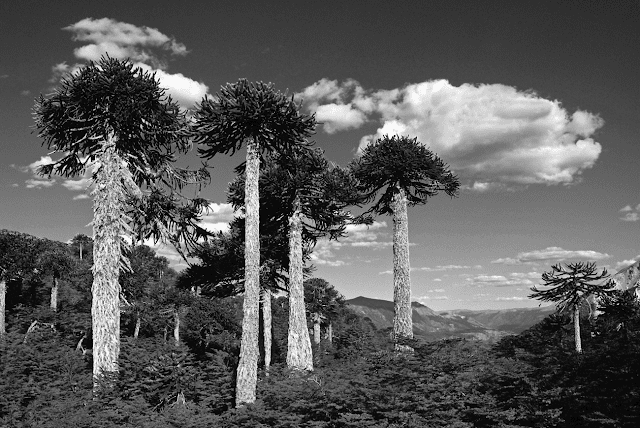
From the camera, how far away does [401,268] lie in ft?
62.9

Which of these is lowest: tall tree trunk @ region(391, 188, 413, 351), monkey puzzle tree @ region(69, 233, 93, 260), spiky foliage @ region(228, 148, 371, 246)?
tall tree trunk @ region(391, 188, 413, 351)

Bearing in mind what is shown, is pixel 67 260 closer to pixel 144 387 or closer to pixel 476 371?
pixel 144 387

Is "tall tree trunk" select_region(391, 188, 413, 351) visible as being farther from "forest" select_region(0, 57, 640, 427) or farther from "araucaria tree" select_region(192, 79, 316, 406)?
"araucaria tree" select_region(192, 79, 316, 406)

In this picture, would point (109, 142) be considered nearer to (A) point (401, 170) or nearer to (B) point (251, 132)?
(B) point (251, 132)

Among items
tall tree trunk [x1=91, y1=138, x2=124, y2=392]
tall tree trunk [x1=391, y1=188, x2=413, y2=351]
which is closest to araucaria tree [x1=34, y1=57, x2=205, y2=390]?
tall tree trunk [x1=91, y1=138, x2=124, y2=392]

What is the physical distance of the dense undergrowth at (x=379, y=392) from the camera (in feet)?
30.9

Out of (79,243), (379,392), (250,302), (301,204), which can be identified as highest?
(79,243)

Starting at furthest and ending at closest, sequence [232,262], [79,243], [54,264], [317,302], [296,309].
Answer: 1. [79,243]
2. [317,302]
3. [54,264]
4. [232,262]
5. [296,309]

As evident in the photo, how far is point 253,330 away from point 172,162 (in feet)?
25.8

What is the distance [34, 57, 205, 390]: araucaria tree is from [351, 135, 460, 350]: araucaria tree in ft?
27.6

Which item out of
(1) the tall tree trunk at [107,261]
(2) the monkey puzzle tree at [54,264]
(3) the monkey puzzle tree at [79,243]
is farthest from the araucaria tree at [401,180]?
(3) the monkey puzzle tree at [79,243]

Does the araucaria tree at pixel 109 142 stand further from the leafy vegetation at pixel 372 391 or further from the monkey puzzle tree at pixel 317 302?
the monkey puzzle tree at pixel 317 302

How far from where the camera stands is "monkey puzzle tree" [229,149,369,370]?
1894 cm

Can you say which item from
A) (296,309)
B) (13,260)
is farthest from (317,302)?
(13,260)
